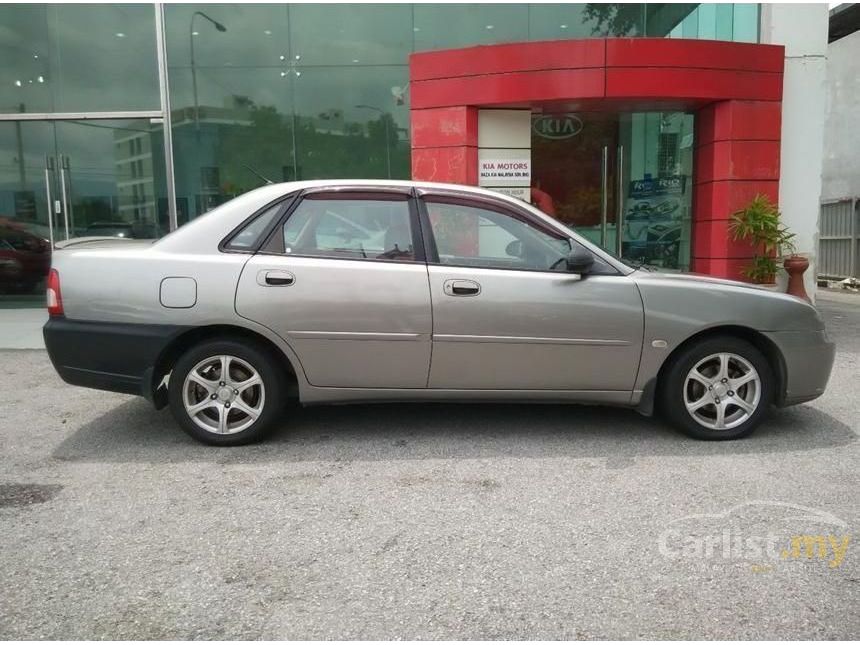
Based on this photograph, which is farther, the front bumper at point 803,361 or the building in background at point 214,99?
the building in background at point 214,99

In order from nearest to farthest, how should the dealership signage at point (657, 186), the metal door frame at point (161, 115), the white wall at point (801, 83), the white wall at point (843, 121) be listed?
the white wall at point (801, 83) → the dealership signage at point (657, 186) → the metal door frame at point (161, 115) → the white wall at point (843, 121)

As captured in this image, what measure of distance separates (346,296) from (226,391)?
0.95 m

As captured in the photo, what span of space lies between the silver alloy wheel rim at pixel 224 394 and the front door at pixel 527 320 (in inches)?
43.8

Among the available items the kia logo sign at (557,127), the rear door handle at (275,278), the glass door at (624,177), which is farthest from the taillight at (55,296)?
the kia logo sign at (557,127)

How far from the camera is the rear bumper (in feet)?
13.0

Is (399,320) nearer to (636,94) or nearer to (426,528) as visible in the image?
(426,528)

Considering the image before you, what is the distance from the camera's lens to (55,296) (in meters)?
4.03

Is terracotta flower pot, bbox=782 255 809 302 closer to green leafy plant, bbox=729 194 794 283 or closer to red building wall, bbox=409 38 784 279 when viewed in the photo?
green leafy plant, bbox=729 194 794 283

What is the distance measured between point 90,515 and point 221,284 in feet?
4.72

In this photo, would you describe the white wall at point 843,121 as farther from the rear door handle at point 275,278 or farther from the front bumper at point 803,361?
the rear door handle at point 275,278

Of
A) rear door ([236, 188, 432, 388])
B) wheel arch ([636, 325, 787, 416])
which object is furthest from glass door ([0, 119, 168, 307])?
wheel arch ([636, 325, 787, 416])

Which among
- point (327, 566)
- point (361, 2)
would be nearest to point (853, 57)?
point (361, 2)

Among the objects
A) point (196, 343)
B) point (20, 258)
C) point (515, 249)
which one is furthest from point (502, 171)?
point (20, 258)

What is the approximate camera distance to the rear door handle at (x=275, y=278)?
397cm
